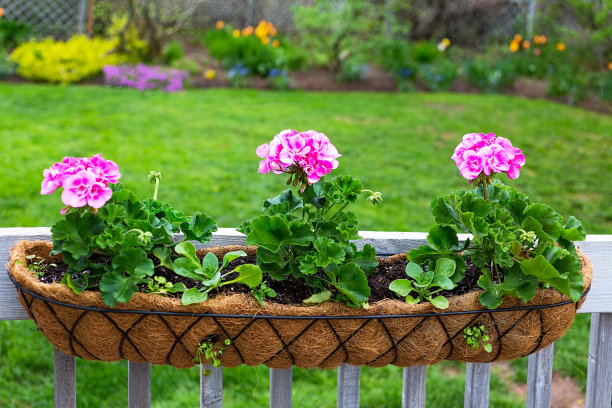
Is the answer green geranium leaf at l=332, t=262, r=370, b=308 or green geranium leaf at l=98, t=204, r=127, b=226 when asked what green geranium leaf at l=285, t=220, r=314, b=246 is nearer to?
green geranium leaf at l=332, t=262, r=370, b=308

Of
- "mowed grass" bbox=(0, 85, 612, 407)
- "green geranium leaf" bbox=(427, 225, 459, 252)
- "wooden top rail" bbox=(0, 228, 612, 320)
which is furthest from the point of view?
"mowed grass" bbox=(0, 85, 612, 407)

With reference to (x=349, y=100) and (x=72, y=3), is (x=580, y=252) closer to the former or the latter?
(x=349, y=100)

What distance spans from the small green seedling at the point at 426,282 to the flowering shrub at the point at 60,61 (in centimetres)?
672

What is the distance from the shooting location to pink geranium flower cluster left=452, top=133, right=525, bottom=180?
1266 mm

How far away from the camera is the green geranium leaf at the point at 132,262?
113cm

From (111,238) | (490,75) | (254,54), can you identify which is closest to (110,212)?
(111,238)

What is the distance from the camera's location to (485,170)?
49.9 inches

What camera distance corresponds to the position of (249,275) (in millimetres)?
1173

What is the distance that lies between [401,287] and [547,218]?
307mm

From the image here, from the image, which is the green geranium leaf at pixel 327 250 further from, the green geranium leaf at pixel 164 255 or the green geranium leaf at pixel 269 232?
the green geranium leaf at pixel 164 255

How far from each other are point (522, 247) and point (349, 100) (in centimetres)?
592

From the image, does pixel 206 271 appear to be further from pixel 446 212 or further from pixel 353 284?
pixel 446 212

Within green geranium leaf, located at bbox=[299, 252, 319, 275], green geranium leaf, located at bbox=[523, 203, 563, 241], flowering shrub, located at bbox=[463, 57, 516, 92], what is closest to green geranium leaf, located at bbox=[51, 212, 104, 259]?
green geranium leaf, located at bbox=[299, 252, 319, 275]

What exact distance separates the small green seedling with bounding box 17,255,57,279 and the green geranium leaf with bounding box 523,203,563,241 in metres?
0.92
